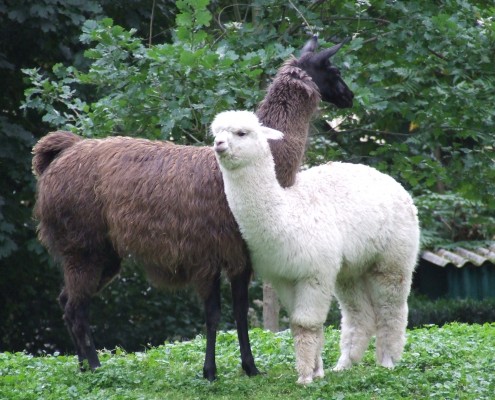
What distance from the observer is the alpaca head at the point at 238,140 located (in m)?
7.36

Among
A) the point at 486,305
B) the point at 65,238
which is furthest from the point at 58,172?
the point at 486,305

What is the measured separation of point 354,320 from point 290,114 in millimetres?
1629

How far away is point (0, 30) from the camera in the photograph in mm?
13172

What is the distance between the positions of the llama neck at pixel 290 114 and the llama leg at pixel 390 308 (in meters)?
1.03

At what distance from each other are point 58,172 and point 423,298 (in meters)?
9.06

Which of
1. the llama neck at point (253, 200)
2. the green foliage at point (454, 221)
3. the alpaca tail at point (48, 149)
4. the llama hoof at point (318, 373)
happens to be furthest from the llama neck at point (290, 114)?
the green foliage at point (454, 221)

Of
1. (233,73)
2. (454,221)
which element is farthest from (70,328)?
(454,221)

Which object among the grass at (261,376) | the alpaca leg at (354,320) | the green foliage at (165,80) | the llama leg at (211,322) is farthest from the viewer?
the green foliage at (165,80)

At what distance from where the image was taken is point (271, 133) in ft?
25.2

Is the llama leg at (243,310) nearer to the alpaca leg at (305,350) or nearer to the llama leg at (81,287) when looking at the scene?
the alpaca leg at (305,350)

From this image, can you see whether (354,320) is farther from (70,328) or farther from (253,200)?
(70,328)

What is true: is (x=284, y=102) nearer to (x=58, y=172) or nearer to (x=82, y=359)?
(x=58, y=172)

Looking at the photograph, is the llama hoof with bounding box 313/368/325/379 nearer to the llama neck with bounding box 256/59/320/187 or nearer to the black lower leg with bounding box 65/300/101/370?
the llama neck with bounding box 256/59/320/187

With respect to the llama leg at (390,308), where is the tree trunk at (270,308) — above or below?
below
